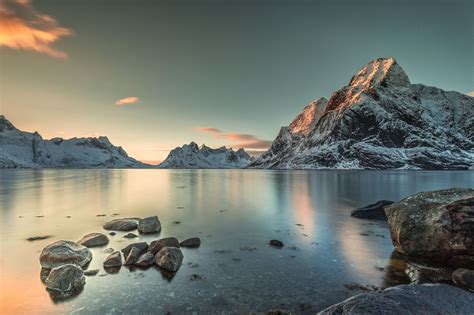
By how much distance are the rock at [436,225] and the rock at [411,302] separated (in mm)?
7284

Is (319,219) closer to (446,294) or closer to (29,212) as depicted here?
(446,294)

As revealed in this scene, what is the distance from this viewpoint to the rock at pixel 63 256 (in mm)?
12404

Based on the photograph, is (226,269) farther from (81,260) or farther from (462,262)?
(462,262)

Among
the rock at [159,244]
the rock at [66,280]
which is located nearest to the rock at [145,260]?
the rock at [159,244]

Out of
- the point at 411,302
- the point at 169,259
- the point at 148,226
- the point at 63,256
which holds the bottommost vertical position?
the point at 148,226

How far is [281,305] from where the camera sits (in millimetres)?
9414

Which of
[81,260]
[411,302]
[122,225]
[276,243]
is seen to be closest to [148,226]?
[122,225]

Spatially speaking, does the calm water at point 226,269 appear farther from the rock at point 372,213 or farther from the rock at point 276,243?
the rock at point 372,213

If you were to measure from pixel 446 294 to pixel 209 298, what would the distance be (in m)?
7.11

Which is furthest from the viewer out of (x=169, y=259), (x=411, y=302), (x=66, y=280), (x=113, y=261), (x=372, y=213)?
(x=372, y=213)

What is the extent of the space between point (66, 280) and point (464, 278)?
52.2 ft

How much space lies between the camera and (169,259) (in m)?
12.5

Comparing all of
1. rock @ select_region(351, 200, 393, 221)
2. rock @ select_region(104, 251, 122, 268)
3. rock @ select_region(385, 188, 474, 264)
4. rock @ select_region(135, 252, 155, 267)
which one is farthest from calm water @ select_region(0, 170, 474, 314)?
rock @ select_region(351, 200, 393, 221)

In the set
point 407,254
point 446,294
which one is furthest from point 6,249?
point 407,254
